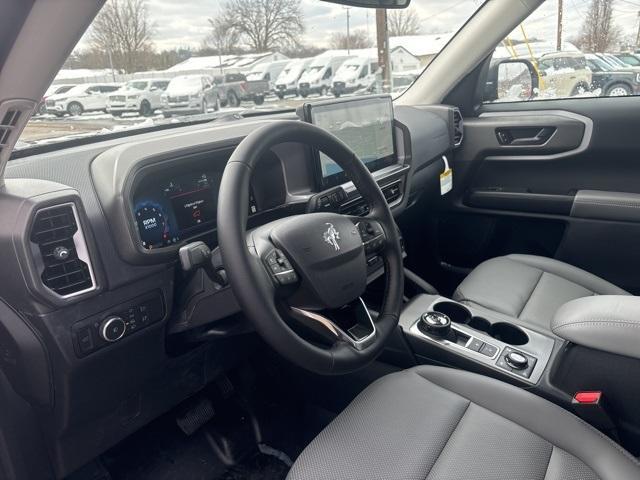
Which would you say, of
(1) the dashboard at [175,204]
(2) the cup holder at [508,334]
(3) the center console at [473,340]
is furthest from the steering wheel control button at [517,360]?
(1) the dashboard at [175,204]

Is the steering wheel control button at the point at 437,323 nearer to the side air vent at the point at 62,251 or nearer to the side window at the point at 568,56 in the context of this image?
the side air vent at the point at 62,251

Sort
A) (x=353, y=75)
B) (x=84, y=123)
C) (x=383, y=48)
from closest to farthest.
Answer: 1. (x=84, y=123)
2. (x=353, y=75)
3. (x=383, y=48)

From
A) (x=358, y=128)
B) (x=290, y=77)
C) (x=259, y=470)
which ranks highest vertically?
(x=290, y=77)

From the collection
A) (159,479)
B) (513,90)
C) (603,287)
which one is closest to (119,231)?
(159,479)

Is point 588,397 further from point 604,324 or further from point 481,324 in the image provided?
point 481,324

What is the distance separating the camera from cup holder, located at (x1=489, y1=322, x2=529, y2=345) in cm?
181

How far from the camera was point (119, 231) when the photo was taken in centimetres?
133

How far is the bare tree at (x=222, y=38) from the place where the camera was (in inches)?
72.9

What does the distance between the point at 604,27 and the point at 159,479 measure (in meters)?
2.65

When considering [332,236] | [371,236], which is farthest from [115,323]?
[371,236]

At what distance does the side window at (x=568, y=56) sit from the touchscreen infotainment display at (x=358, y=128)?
803 mm

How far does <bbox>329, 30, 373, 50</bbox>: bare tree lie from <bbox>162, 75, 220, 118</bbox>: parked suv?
1.80 feet

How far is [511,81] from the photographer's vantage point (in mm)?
2965

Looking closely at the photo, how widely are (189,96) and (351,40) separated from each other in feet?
2.49
